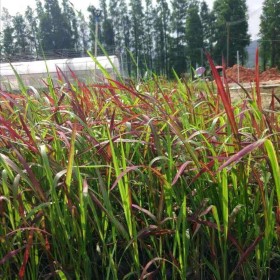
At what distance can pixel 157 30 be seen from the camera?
1738 inches

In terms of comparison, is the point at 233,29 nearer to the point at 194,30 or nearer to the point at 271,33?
the point at 194,30

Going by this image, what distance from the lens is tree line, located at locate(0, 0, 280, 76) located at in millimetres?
37625

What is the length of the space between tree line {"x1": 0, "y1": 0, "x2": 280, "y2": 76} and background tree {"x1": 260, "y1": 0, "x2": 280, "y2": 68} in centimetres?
9

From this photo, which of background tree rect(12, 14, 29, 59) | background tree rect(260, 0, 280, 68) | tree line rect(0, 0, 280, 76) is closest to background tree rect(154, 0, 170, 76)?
tree line rect(0, 0, 280, 76)

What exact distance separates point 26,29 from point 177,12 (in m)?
18.8

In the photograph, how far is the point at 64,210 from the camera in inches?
30.9

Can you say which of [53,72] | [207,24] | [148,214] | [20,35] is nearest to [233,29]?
[207,24]

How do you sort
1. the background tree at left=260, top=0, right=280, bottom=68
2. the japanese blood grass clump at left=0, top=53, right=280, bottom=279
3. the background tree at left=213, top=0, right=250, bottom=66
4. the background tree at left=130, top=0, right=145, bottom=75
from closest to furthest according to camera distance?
the japanese blood grass clump at left=0, top=53, right=280, bottom=279, the background tree at left=260, top=0, right=280, bottom=68, the background tree at left=213, top=0, right=250, bottom=66, the background tree at left=130, top=0, right=145, bottom=75

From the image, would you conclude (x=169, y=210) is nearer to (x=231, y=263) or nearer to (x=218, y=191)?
(x=218, y=191)

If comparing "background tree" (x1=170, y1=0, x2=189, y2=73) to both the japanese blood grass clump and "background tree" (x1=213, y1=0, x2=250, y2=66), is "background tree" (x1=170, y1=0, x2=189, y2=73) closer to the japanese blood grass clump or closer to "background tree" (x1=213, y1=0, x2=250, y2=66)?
"background tree" (x1=213, y1=0, x2=250, y2=66)

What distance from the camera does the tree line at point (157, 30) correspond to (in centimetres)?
3762

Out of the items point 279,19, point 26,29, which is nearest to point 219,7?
point 279,19

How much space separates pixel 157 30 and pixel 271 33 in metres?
14.2

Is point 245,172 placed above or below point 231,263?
above
